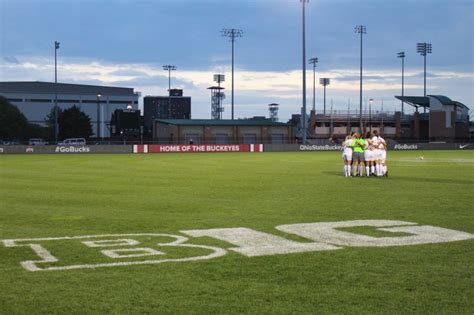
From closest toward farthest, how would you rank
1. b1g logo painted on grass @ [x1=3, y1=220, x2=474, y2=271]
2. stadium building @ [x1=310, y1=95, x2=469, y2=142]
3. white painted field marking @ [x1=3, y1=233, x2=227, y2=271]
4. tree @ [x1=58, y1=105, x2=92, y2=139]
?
white painted field marking @ [x1=3, y1=233, x2=227, y2=271], b1g logo painted on grass @ [x1=3, y1=220, x2=474, y2=271], stadium building @ [x1=310, y1=95, x2=469, y2=142], tree @ [x1=58, y1=105, x2=92, y2=139]

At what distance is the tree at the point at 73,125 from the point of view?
9994 cm

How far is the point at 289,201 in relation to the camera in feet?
48.5

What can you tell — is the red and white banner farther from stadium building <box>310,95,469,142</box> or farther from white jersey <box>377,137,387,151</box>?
white jersey <box>377,137,387,151</box>

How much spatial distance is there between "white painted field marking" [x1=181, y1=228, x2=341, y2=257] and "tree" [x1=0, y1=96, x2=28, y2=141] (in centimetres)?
9425

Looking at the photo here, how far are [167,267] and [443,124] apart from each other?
3648 inches

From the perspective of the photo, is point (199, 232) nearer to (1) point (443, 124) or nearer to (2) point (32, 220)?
(2) point (32, 220)

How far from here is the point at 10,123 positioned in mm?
98312

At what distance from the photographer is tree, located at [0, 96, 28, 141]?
96.7 meters

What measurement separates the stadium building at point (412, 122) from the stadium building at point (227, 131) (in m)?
11.5

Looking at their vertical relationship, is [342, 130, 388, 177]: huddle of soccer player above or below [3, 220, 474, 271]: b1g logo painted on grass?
above

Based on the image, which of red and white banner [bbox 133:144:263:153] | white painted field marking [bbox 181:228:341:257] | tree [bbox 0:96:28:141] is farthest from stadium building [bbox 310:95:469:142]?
white painted field marking [bbox 181:228:341:257]

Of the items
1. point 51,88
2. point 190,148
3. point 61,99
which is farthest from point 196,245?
point 51,88

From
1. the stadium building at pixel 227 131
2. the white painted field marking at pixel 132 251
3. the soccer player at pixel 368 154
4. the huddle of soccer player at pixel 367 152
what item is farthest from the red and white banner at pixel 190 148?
the white painted field marking at pixel 132 251

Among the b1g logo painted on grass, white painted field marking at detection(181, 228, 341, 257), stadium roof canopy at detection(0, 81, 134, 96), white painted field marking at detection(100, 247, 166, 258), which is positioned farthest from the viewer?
stadium roof canopy at detection(0, 81, 134, 96)
